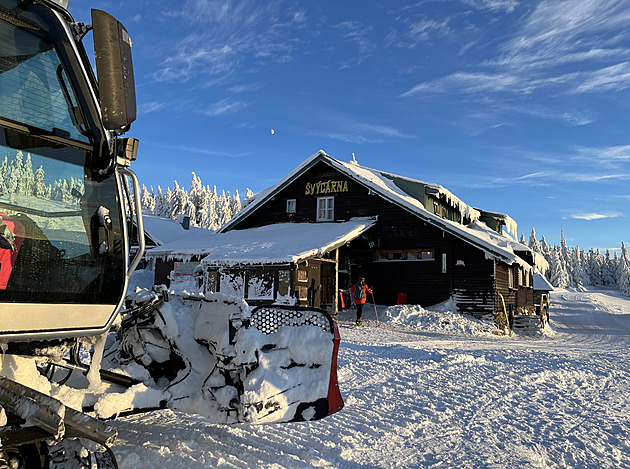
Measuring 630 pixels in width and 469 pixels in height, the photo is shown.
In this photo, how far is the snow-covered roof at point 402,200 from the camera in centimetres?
1795

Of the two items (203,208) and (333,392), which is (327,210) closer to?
(333,392)

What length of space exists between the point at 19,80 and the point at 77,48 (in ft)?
1.30

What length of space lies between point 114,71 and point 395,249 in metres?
18.6

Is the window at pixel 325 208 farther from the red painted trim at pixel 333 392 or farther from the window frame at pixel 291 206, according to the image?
the red painted trim at pixel 333 392

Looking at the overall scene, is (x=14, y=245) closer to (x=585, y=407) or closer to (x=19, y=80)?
(x=19, y=80)

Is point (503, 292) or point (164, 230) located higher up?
point (164, 230)

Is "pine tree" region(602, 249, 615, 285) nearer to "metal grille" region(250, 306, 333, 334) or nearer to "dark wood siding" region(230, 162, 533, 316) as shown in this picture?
"dark wood siding" region(230, 162, 533, 316)

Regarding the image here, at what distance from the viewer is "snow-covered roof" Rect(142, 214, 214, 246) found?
30.9 metres

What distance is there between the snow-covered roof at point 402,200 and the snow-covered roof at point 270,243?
4.70 feet

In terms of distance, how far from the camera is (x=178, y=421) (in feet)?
15.3

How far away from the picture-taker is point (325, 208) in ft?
72.9

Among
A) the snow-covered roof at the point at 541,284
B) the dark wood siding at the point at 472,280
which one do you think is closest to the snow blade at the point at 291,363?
the dark wood siding at the point at 472,280

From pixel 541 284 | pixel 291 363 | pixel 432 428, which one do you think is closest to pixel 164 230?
pixel 541 284

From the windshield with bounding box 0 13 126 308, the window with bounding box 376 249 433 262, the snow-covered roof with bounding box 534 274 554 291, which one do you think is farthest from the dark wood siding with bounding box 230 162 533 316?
the windshield with bounding box 0 13 126 308
